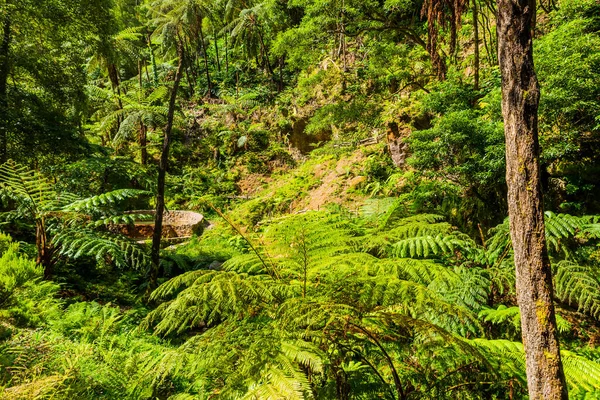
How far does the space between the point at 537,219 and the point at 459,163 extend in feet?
13.4

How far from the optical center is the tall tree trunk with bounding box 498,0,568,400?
118 centimetres

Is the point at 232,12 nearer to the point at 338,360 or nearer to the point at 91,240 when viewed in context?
the point at 91,240

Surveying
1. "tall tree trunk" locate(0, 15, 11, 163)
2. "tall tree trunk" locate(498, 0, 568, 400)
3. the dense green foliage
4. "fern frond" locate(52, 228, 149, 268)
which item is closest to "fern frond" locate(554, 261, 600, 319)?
the dense green foliage

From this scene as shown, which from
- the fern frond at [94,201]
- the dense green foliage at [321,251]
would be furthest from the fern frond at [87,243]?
the fern frond at [94,201]

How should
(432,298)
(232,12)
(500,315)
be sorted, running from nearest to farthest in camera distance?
(432,298) → (500,315) → (232,12)

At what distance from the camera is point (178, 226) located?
953 centimetres

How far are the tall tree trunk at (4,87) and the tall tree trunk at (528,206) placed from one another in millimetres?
6273

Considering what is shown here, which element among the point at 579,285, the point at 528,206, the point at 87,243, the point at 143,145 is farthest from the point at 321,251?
the point at 143,145

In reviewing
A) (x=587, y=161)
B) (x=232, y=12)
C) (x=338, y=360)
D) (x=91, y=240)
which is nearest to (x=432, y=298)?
(x=338, y=360)

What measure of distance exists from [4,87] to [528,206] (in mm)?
7496

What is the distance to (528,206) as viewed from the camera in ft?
4.00

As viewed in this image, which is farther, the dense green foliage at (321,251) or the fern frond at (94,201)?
the fern frond at (94,201)

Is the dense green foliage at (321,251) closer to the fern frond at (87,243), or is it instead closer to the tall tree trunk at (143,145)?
the fern frond at (87,243)

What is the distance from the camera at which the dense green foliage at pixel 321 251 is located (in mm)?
1442
